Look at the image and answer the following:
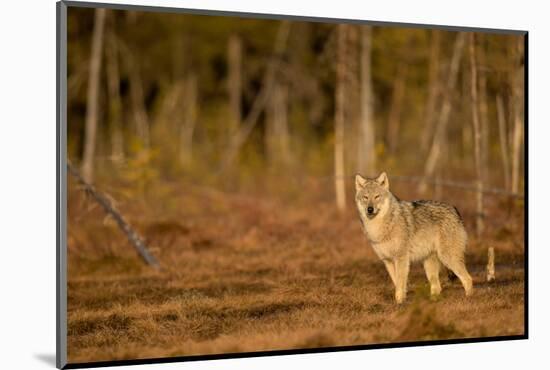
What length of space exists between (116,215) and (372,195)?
462 cm

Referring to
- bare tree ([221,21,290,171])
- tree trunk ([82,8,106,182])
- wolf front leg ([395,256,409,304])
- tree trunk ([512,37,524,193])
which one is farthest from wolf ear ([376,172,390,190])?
bare tree ([221,21,290,171])

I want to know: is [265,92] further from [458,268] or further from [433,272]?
[458,268]

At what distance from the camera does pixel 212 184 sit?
21.4 metres

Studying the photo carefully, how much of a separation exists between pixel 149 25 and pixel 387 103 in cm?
978

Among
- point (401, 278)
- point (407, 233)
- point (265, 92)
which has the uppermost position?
Result: point (265, 92)

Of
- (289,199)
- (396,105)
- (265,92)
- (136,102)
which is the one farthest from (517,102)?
(136,102)

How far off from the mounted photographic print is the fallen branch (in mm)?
45

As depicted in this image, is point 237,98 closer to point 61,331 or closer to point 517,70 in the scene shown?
point 517,70

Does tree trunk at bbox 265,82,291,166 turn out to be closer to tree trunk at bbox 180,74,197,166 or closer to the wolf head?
tree trunk at bbox 180,74,197,166

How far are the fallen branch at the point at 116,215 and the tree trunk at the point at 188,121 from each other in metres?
8.02

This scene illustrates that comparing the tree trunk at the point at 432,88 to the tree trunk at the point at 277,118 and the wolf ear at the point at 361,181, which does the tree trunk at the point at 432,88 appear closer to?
the tree trunk at the point at 277,118

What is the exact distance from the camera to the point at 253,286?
12.4 metres

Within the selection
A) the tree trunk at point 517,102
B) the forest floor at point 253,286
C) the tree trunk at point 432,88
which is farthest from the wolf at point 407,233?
the tree trunk at point 432,88

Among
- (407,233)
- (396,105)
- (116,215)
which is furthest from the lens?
(396,105)
